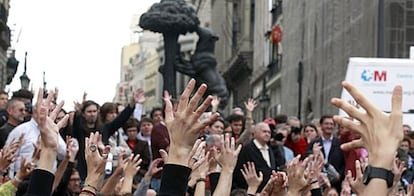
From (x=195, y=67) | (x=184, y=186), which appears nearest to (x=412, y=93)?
(x=195, y=67)

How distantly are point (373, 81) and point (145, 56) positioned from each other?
508ft

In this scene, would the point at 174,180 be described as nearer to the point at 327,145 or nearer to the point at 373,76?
the point at 327,145

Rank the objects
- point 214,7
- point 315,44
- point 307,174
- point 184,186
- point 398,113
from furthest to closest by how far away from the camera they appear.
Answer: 1. point 214,7
2. point 315,44
3. point 307,174
4. point 184,186
5. point 398,113

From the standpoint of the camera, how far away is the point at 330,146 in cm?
1409

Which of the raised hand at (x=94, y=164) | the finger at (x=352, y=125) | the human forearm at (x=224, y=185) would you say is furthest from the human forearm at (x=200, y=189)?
the finger at (x=352, y=125)

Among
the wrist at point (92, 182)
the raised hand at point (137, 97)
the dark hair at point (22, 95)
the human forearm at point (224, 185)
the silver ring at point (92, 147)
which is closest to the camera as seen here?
the wrist at point (92, 182)

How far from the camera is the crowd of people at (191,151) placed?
4441 mm

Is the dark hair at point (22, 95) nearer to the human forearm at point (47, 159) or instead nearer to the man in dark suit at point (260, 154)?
the man in dark suit at point (260, 154)

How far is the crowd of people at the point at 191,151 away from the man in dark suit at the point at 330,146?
0.01 m

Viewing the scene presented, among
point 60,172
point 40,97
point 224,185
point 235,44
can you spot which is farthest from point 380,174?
point 235,44

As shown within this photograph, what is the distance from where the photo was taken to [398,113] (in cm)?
440

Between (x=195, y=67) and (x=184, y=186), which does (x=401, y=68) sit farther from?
(x=184, y=186)

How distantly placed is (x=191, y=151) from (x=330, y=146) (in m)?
9.23

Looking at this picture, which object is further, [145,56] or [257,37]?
[145,56]
